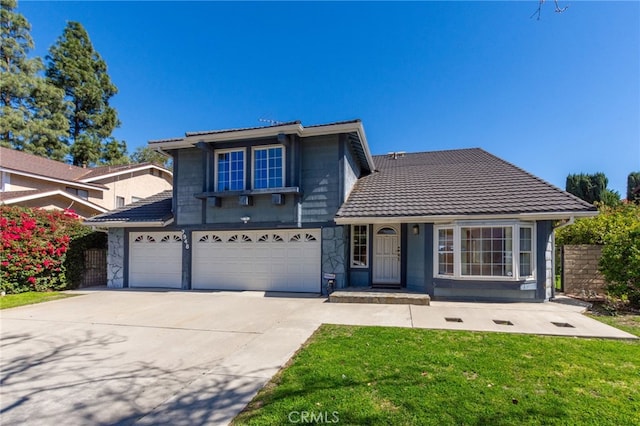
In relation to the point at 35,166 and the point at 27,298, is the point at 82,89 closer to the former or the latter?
the point at 35,166

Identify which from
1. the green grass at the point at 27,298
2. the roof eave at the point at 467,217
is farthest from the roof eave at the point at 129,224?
the roof eave at the point at 467,217

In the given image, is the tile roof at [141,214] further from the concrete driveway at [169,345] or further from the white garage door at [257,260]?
the concrete driveway at [169,345]

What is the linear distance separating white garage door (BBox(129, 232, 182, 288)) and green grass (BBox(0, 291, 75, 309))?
207cm

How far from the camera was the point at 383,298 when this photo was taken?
819 cm

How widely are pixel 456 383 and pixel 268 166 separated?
8156 mm

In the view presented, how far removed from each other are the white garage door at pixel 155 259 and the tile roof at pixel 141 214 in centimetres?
65

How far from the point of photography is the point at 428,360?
13.6 ft

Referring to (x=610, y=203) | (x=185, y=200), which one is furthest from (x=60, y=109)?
(x=610, y=203)

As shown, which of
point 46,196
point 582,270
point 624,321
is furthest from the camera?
point 46,196

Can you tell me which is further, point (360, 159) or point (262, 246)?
point (360, 159)

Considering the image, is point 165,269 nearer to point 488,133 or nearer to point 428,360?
point 428,360

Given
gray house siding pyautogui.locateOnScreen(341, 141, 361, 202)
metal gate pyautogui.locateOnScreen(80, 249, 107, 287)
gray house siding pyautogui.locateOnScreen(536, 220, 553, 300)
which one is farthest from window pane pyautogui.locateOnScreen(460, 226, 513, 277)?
metal gate pyautogui.locateOnScreen(80, 249, 107, 287)

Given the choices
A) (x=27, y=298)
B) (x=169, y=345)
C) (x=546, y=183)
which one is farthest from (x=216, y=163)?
(x=546, y=183)

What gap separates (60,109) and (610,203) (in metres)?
41.9
